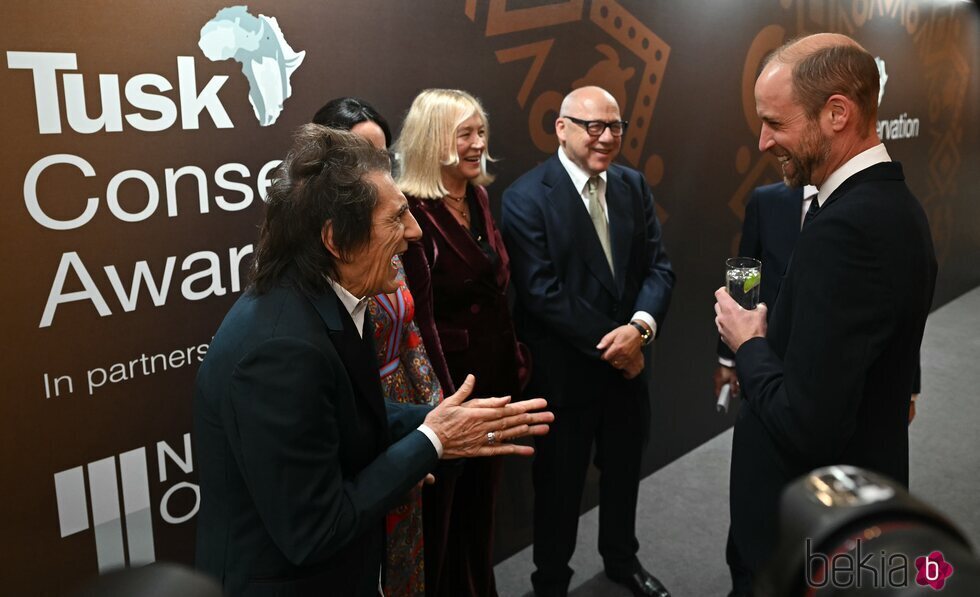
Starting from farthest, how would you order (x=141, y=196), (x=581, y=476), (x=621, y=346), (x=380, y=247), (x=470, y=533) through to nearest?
(x=581, y=476) → (x=621, y=346) → (x=470, y=533) → (x=141, y=196) → (x=380, y=247)

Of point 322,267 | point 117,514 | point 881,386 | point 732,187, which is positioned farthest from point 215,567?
point 732,187

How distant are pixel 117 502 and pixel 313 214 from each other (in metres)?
1.30

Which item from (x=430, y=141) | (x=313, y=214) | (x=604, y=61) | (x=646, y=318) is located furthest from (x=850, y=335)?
(x=604, y=61)

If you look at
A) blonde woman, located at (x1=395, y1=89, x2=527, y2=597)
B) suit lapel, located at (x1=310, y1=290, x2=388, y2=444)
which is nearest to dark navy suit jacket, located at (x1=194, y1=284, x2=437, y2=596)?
suit lapel, located at (x1=310, y1=290, x2=388, y2=444)

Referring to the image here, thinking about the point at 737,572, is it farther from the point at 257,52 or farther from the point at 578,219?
the point at 257,52

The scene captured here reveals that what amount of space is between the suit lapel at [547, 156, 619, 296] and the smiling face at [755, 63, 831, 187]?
1.17 m

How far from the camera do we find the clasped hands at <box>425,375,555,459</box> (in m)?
1.73

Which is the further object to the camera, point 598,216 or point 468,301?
point 598,216

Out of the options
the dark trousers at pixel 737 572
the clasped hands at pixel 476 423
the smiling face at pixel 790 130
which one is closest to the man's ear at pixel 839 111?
the smiling face at pixel 790 130

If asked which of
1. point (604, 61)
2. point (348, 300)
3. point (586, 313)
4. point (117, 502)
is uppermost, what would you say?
point (604, 61)

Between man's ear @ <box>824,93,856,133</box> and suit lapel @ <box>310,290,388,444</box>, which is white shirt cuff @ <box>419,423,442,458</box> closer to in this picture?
suit lapel @ <box>310,290,388,444</box>

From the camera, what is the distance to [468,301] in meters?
2.71

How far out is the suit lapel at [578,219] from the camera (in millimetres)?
3018

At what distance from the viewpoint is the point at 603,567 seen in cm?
347
